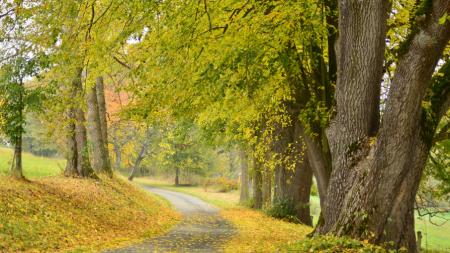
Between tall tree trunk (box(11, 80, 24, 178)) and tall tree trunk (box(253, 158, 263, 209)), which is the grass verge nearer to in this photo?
tall tree trunk (box(11, 80, 24, 178))

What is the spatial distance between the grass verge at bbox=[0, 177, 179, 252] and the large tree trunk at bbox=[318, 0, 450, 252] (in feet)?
20.0

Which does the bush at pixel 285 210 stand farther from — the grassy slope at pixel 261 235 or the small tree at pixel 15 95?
the small tree at pixel 15 95

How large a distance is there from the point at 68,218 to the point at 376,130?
30.2 ft

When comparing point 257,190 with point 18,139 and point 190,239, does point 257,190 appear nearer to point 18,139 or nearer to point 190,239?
point 190,239

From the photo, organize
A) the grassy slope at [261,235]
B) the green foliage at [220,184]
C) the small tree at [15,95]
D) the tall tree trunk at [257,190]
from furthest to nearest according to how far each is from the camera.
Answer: the green foliage at [220,184]
the tall tree trunk at [257,190]
the small tree at [15,95]
the grassy slope at [261,235]

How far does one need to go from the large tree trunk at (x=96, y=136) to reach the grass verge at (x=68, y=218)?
3.37 metres

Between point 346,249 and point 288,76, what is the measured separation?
211 inches

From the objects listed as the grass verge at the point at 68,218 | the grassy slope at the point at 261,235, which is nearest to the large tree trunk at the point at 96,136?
the grass verge at the point at 68,218

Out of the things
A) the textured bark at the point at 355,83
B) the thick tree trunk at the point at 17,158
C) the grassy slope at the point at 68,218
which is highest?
the textured bark at the point at 355,83

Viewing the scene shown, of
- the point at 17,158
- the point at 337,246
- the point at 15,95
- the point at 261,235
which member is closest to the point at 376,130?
the point at 337,246

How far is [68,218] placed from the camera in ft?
45.6

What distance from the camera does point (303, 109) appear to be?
12117 millimetres

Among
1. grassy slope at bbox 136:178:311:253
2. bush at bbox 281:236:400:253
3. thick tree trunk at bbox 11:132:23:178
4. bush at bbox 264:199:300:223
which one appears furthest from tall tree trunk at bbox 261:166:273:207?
bush at bbox 281:236:400:253

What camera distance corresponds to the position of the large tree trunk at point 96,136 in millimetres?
22781
